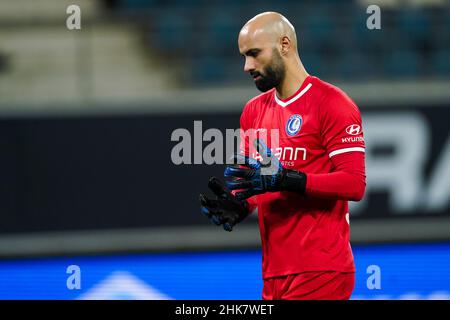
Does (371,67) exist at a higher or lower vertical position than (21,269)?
higher

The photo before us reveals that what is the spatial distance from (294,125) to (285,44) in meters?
0.42

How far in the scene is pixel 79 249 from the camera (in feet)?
29.2

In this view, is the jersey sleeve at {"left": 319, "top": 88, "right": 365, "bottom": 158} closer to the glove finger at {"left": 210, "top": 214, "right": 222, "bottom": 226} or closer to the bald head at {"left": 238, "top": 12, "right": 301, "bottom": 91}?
the bald head at {"left": 238, "top": 12, "right": 301, "bottom": 91}

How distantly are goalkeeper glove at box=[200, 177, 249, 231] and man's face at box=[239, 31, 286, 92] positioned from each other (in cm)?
57

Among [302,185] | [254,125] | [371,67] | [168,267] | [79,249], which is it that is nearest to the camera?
[302,185]

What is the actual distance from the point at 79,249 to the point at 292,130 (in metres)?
5.05

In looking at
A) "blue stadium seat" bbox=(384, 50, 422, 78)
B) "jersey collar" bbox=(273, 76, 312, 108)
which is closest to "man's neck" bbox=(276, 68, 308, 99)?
"jersey collar" bbox=(273, 76, 312, 108)

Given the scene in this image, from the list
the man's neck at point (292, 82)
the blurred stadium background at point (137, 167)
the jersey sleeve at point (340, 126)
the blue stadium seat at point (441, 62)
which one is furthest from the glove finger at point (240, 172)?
the blue stadium seat at point (441, 62)

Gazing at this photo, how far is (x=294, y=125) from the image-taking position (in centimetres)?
431

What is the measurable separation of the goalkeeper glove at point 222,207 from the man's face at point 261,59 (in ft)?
1.87

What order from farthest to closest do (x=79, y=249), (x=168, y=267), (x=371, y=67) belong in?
(x=371, y=67) → (x=79, y=249) → (x=168, y=267)

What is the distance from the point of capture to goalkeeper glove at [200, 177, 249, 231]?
441 cm

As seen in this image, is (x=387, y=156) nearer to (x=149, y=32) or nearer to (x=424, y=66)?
(x=424, y=66)
